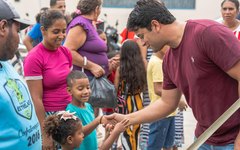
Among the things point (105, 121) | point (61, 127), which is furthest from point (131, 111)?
point (61, 127)

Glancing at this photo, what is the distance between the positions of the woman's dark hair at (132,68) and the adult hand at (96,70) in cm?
62

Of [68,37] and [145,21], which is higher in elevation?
[145,21]

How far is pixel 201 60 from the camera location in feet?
11.2

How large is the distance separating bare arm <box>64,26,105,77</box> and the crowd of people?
0.01 meters

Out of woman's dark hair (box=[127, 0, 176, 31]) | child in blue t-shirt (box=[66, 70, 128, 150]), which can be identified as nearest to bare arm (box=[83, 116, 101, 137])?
child in blue t-shirt (box=[66, 70, 128, 150])

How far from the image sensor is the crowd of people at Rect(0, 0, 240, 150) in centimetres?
296

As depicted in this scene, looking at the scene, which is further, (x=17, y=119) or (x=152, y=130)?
(x=152, y=130)

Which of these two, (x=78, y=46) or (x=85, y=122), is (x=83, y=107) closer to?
(x=85, y=122)

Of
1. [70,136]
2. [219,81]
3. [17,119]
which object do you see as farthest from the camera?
[70,136]

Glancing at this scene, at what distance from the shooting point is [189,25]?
3482 mm

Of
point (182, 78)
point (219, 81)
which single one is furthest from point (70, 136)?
point (219, 81)

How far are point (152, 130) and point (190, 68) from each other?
252 cm

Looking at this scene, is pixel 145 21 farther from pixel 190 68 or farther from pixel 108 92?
pixel 108 92

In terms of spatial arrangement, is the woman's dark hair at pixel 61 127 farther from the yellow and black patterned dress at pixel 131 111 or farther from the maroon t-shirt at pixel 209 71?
the yellow and black patterned dress at pixel 131 111
